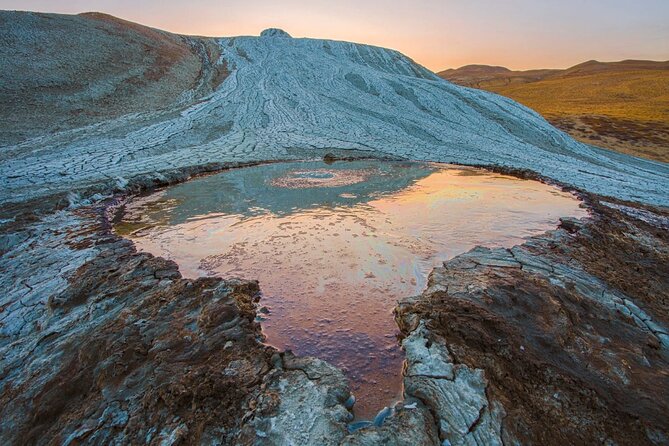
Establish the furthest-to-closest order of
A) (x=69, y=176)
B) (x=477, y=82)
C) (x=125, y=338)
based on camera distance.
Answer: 1. (x=477, y=82)
2. (x=69, y=176)
3. (x=125, y=338)

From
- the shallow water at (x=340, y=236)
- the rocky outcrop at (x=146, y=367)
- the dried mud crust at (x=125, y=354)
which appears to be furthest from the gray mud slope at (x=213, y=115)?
the rocky outcrop at (x=146, y=367)

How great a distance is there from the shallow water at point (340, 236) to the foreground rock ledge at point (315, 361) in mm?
281

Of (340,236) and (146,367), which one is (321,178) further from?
(146,367)

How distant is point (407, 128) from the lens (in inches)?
685

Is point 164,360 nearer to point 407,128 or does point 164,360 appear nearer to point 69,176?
point 69,176

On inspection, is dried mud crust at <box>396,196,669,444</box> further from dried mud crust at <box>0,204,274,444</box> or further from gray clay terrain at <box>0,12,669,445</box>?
dried mud crust at <box>0,204,274,444</box>

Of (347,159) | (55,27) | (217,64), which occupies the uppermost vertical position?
(55,27)

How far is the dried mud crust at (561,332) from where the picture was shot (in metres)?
2.75

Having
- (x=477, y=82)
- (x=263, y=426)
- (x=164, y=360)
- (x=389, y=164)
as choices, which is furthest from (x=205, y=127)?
(x=477, y=82)

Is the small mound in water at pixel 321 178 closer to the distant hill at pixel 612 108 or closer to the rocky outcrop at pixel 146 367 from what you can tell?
the rocky outcrop at pixel 146 367

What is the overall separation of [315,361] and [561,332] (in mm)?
2453

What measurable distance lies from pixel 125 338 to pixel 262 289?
1.52m

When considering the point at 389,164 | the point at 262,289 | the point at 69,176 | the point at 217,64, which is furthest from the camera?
the point at 217,64

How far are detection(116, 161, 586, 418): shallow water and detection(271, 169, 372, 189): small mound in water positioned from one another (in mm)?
55
